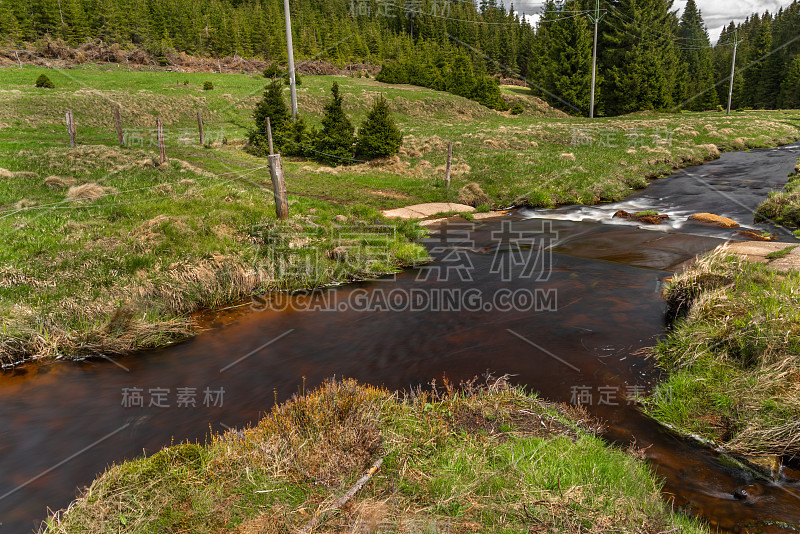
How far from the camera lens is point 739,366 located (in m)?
6.78

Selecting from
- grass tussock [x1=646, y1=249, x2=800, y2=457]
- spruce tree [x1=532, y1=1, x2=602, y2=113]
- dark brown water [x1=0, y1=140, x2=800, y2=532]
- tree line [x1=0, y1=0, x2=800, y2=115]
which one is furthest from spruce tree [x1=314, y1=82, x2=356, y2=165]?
spruce tree [x1=532, y1=1, x2=602, y2=113]

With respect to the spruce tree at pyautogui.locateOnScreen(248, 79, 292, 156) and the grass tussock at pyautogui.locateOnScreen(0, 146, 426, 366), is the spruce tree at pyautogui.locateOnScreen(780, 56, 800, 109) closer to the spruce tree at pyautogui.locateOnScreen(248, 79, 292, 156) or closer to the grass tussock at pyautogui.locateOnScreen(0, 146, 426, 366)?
the spruce tree at pyautogui.locateOnScreen(248, 79, 292, 156)

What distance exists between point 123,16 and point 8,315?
100 metres

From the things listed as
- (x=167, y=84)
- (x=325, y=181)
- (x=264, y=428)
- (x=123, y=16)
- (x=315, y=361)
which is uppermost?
(x=123, y=16)

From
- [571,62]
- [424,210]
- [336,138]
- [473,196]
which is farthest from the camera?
[571,62]

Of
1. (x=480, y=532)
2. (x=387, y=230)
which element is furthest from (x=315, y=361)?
(x=387, y=230)

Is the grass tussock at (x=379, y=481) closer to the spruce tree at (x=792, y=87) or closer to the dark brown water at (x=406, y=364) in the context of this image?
the dark brown water at (x=406, y=364)

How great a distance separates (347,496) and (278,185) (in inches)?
427

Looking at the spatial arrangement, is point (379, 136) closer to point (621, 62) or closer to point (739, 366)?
point (739, 366)

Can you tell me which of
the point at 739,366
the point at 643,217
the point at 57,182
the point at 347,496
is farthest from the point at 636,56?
the point at 347,496

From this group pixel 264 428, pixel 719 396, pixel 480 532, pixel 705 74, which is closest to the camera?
pixel 480 532

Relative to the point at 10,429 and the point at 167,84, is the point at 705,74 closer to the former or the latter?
the point at 167,84

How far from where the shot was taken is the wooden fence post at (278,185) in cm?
1334

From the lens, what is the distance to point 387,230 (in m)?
15.6
